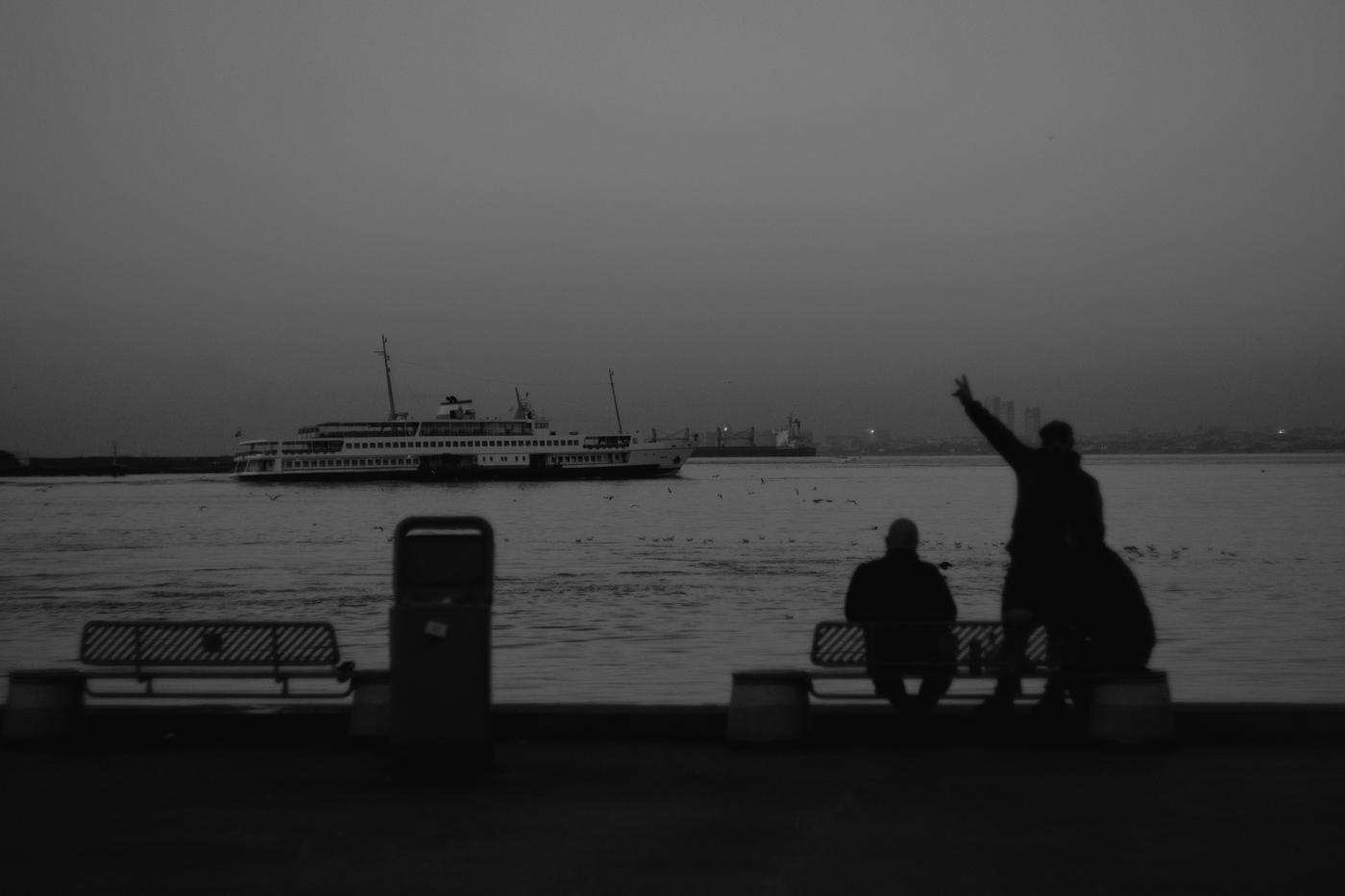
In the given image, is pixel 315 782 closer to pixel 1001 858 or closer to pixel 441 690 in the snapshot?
pixel 441 690

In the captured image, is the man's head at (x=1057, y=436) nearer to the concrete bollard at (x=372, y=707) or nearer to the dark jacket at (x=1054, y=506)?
the dark jacket at (x=1054, y=506)

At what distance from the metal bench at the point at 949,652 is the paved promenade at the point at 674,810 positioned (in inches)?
12.4

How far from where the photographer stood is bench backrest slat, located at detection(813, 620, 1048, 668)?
7.61 m

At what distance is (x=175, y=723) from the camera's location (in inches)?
314

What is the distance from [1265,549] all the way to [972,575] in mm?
13016

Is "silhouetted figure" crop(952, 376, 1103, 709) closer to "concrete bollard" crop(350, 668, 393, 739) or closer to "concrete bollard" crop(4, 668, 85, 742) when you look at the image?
"concrete bollard" crop(350, 668, 393, 739)

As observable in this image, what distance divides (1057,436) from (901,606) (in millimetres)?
1241

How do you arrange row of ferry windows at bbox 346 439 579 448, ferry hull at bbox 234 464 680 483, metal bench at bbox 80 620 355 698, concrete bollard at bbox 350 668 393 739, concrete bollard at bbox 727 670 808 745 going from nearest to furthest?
concrete bollard at bbox 727 670 808 745, concrete bollard at bbox 350 668 393 739, metal bench at bbox 80 620 355 698, ferry hull at bbox 234 464 680 483, row of ferry windows at bbox 346 439 579 448

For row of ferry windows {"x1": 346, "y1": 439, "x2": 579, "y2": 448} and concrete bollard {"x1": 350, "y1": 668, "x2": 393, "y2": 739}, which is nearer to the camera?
concrete bollard {"x1": 350, "y1": 668, "x2": 393, "y2": 739}

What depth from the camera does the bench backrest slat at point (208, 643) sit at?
7957 mm

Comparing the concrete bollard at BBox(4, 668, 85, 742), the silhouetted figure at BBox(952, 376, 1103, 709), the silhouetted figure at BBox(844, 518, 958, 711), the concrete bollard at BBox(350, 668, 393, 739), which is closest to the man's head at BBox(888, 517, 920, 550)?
the silhouetted figure at BBox(844, 518, 958, 711)

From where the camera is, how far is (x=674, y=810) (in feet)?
20.5

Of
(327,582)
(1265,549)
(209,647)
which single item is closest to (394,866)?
(209,647)

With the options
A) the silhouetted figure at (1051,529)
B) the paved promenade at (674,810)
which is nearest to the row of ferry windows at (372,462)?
the paved promenade at (674,810)
